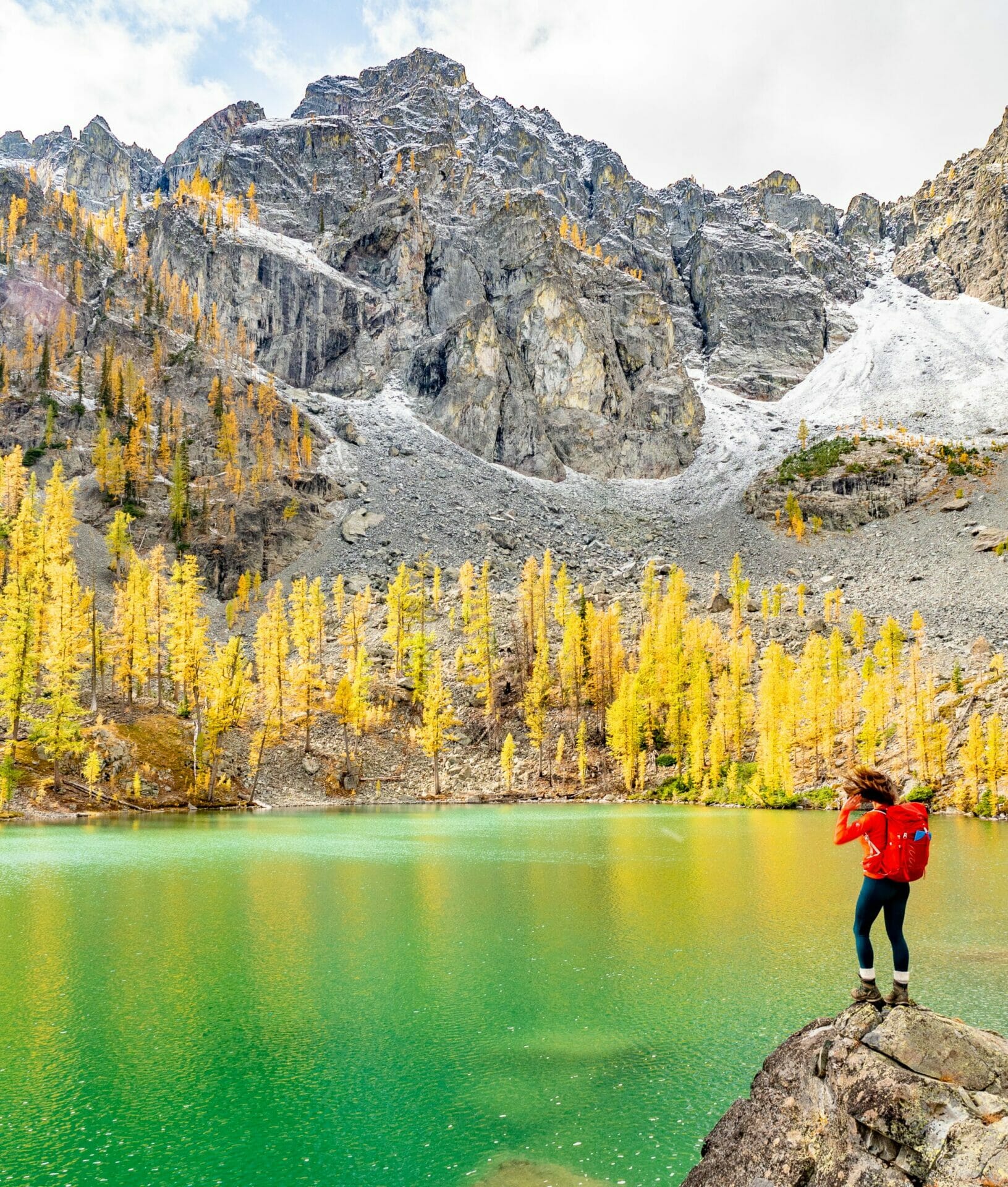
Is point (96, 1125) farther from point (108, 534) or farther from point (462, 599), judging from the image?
point (108, 534)

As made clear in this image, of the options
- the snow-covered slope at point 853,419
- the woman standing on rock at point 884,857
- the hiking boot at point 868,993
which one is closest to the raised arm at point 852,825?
the woman standing on rock at point 884,857

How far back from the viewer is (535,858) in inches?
1282

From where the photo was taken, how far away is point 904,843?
866 cm

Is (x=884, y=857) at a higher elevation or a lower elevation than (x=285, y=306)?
lower

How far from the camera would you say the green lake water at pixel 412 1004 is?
Result: 9.26 metres

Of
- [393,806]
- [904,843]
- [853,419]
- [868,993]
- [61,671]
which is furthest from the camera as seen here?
[853,419]

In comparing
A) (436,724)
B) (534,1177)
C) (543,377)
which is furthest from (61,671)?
(543,377)

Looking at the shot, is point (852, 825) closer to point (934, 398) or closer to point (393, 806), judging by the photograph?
point (393, 806)

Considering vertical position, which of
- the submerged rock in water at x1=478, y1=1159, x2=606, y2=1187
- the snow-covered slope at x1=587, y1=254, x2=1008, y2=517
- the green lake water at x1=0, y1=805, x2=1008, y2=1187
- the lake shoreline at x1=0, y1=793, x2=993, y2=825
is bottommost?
the lake shoreline at x1=0, y1=793, x2=993, y2=825

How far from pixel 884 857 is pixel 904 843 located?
0.96ft

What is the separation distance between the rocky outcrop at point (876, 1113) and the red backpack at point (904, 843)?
1.41m

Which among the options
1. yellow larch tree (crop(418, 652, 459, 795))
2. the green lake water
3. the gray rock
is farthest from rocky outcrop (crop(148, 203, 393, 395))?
A: the green lake water

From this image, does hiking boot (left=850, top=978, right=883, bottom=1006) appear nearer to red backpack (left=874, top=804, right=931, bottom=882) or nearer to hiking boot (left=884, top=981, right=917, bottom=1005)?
hiking boot (left=884, top=981, right=917, bottom=1005)

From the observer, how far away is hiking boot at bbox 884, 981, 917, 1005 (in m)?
8.16
